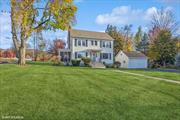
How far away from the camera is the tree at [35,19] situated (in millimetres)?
25594

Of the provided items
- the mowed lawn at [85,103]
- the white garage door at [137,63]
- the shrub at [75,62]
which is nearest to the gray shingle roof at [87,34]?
the shrub at [75,62]

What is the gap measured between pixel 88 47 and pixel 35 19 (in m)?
16.6

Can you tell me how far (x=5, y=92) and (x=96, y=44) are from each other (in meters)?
35.3

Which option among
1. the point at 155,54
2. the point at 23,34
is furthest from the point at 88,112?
the point at 155,54

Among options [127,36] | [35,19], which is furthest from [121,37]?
[35,19]

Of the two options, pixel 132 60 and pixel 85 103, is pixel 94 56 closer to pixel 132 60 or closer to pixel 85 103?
pixel 132 60

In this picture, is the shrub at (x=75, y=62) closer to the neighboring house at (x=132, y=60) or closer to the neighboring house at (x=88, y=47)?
the neighboring house at (x=88, y=47)

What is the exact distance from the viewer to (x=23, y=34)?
26.3 metres

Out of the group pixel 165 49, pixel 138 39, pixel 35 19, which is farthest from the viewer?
pixel 138 39

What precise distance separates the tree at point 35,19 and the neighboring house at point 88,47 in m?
13.2

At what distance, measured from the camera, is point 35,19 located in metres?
27.2

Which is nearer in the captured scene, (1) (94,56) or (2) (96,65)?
(2) (96,65)

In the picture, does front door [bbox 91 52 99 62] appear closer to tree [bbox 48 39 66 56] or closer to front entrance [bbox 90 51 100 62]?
front entrance [bbox 90 51 100 62]

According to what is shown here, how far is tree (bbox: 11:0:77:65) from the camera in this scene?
25.6 meters
